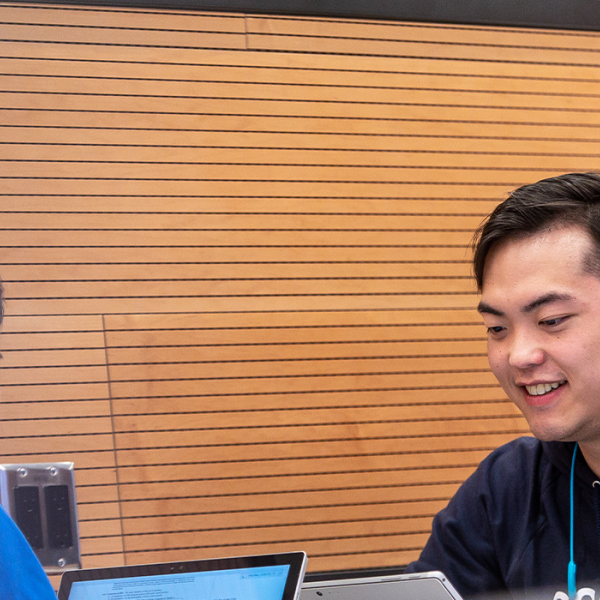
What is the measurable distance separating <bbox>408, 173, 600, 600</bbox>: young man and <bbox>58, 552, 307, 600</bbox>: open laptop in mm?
608

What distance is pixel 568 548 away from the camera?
4.71 ft

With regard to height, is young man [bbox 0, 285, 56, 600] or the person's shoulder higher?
young man [bbox 0, 285, 56, 600]

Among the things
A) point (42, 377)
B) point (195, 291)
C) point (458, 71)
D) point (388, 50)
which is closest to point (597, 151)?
point (458, 71)

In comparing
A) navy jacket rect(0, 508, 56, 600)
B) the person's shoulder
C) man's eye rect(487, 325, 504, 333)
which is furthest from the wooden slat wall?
navy jacket rect(0, 508, 56, 600)

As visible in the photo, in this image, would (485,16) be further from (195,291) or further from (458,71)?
(195,291)

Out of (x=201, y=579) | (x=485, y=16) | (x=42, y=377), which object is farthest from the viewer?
(x=485, y=16)

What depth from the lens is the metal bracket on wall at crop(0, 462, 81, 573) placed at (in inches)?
66.0

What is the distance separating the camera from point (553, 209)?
1.37 meters

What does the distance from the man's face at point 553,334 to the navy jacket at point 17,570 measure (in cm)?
92

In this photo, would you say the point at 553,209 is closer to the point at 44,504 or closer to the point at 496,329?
the point at 496,329

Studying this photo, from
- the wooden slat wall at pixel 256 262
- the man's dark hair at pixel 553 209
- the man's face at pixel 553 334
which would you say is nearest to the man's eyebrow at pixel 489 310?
the man's face at pixel 553 334

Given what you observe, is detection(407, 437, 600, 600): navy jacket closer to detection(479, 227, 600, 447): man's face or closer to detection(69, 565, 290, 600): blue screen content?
detection(479, 227, 600, 447): man's face

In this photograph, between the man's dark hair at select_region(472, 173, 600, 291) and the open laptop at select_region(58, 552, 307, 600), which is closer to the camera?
the open laptop at select_region(58, 552, 307, 600)

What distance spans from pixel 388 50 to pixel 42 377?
2380 mm
